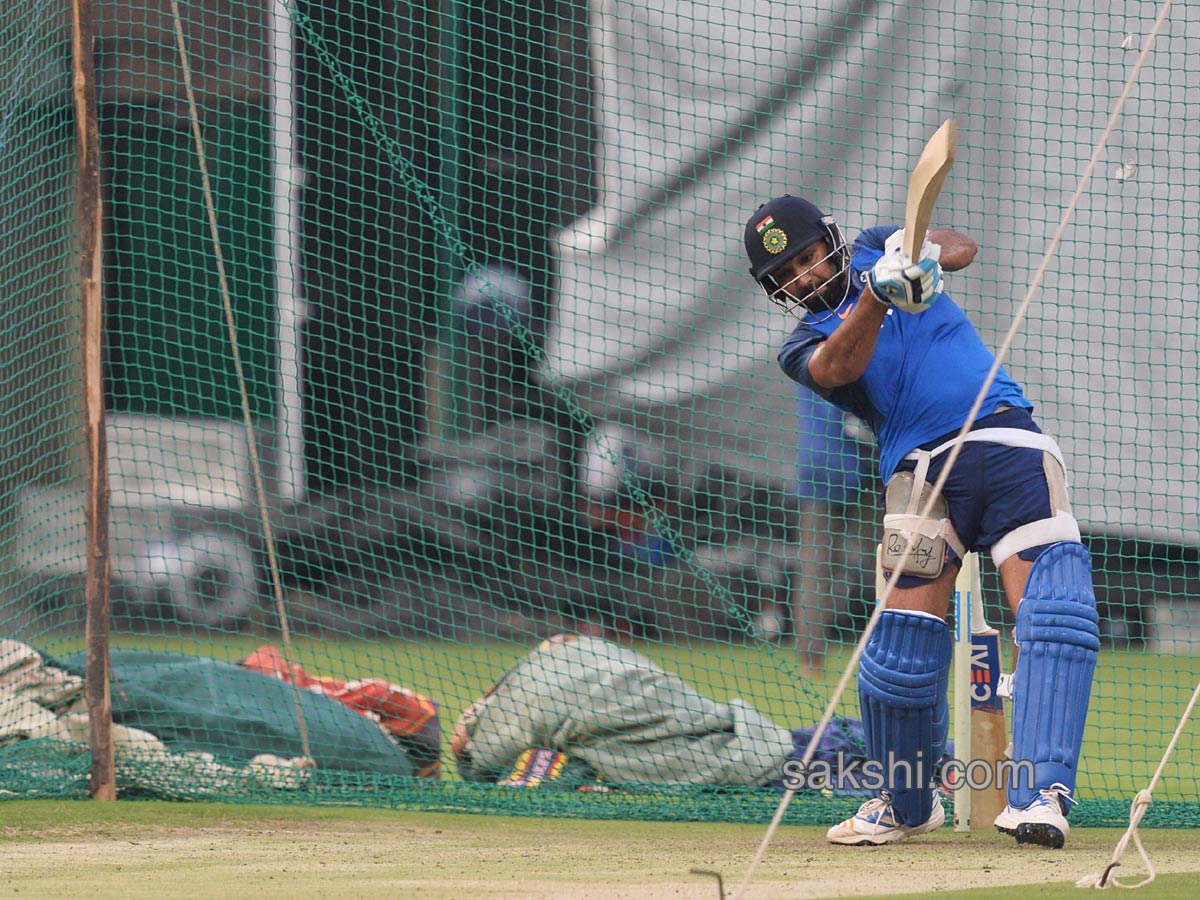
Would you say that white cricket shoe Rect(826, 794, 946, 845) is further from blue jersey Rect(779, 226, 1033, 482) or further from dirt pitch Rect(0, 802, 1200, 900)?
blue jersey Rect(779, 226, 1033, 482)

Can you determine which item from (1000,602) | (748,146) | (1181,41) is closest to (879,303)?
(1181,41)

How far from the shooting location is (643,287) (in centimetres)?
867

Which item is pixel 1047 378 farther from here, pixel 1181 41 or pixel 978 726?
pixel 978 726

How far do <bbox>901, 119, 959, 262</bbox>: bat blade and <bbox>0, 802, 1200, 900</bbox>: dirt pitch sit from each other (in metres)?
1.47

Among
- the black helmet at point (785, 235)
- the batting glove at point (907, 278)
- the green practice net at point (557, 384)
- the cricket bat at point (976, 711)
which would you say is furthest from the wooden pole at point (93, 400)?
the batting glove at point (907, 278)

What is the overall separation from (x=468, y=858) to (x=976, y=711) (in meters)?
1.63

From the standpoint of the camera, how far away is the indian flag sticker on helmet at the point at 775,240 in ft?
14.7

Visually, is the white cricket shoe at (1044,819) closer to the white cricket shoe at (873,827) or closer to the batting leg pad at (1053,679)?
the batting leg pad at (1053,679)

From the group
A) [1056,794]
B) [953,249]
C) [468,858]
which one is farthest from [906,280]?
[468,858]

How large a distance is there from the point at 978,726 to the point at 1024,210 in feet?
11.4

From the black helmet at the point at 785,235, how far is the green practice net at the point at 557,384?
107 cm

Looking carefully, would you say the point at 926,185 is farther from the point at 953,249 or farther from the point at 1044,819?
the point at 1044,819

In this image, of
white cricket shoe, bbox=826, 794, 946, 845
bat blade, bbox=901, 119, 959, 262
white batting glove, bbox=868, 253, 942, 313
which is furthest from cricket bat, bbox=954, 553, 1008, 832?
bat blade, bbox=901, 119, 959, 262

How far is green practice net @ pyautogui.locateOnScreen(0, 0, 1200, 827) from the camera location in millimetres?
6145
